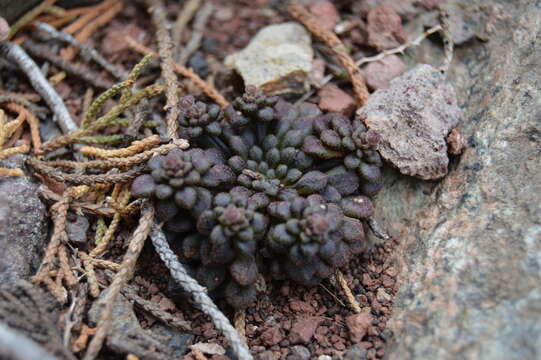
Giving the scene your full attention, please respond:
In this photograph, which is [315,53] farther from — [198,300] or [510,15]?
[198,300]

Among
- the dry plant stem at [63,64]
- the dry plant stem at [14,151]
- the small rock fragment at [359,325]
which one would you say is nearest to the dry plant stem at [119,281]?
the dry plant stem at [14,151]

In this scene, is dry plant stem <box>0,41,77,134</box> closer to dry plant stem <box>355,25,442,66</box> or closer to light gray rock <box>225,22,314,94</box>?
light gray rock <box>225,22,314,94</box>

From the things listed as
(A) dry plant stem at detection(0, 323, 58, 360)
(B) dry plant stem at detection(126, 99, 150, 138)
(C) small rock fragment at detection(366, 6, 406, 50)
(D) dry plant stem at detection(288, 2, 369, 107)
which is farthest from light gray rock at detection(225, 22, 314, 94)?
(A) dry plant stem at detection(0, 323, 58, 360)

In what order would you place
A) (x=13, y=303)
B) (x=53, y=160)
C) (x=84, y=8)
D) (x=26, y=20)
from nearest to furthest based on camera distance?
(x=13, y=303) < (x=53, y=160) < (x=26, y=20) < (x=84, y=8)

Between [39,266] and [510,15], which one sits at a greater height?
[510,15]

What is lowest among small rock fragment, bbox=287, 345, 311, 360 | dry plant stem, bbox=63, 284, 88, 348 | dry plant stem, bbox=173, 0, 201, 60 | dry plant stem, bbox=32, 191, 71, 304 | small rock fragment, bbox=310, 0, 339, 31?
small rock fragment, bbox=287, 345, 311, 360

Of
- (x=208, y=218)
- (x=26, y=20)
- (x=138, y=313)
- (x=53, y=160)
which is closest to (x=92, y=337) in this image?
(x=138, y=313)

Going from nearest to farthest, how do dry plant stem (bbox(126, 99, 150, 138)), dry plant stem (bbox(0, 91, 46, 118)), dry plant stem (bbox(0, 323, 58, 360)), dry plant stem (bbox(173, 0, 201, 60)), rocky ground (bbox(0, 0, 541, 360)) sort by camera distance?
dry plant stem (bbox(0, 323, 58, 360)), rocky ground (bbox(0, 0, 541, 360)), dry plant stem (bbox(126, 99, 150, 138)), dry plant stem (bbox(0, 91, 46, 118)), dry plant stem (bbox(173, 0, 201, 60))

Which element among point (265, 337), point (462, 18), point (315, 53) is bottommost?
point (265, 337)
